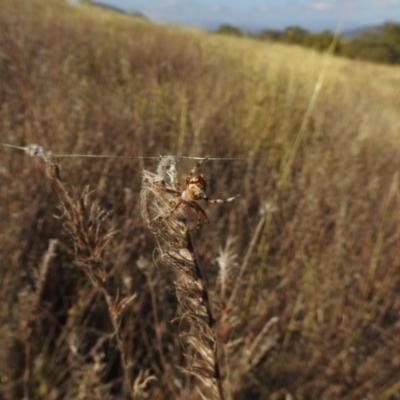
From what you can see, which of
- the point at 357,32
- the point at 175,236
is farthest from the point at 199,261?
the point at 357,32

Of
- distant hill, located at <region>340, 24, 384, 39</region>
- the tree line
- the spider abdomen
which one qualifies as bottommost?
the tree line

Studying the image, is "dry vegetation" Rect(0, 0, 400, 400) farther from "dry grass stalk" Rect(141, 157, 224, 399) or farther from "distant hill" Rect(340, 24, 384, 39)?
"distant hill" Rect(340, 24, 384, 39)

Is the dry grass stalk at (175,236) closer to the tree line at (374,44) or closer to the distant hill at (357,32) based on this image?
the distant hill at (357,32)

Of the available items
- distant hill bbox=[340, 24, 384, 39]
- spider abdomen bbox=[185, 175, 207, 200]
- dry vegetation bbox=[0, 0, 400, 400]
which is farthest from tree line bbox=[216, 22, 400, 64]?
spider abdomen bbox=[185, 175, 207, 200]

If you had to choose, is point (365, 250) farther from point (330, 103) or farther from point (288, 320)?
point (330, 103)

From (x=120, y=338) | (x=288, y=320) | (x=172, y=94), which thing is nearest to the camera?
(x=120, y=338)

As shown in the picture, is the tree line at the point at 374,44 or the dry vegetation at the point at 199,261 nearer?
the dry vegetation at the point at 199,261

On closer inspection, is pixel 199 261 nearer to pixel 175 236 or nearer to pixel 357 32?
pixel 175 236

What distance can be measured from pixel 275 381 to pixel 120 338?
106cm

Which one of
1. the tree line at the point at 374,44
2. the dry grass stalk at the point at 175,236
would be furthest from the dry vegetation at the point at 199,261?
the tree line at the point at 374,44

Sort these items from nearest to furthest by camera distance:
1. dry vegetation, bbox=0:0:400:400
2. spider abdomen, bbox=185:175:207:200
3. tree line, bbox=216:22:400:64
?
spider abdomen, bbox=185:175:207:200
dry vegetation, bbox=0:0:400:400
tree line, bbox=216:22:400:64

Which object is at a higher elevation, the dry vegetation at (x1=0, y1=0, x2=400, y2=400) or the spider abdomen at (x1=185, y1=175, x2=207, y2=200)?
the spider abdomen at (x1=185, y1=175, x2=207, y2=200)

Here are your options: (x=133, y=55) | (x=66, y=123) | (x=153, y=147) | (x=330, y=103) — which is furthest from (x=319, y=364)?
(x=133, y=55)

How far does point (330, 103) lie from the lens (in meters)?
3.72
